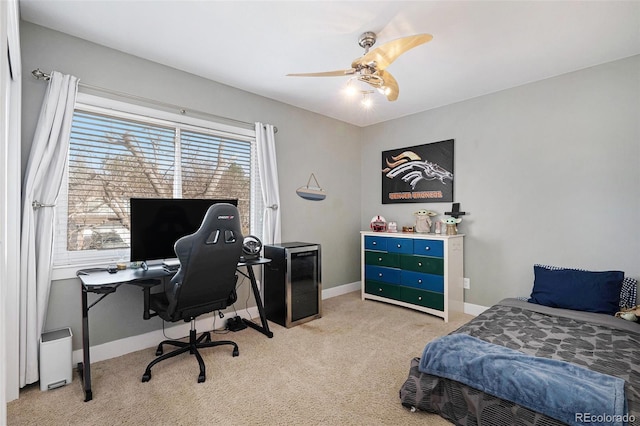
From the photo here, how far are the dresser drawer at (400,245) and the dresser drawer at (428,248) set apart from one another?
6 centimetres

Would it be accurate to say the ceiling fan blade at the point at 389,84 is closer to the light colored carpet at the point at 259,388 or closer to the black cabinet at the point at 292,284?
the black cabinet at the point at 292,284

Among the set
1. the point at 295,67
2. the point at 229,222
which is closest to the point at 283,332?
the point at 229,222

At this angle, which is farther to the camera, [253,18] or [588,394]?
[253,18]

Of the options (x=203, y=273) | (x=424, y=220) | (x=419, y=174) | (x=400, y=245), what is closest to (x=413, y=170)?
(x=419, y=174)

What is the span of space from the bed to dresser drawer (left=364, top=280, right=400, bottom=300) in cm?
145

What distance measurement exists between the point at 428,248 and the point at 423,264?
8.1 inches

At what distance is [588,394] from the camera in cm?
143

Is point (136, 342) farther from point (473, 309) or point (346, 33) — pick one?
point (473, 309)

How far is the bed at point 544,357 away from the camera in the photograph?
151cm

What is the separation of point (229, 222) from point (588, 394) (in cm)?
228

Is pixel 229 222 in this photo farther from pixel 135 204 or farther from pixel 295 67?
pixel 295 67

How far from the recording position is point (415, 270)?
3801 mm

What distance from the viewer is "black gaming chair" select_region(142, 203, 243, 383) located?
89.0 inches

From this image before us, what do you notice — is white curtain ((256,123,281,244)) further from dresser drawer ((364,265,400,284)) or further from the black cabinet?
dresser drawer ((364,265,400,284))
